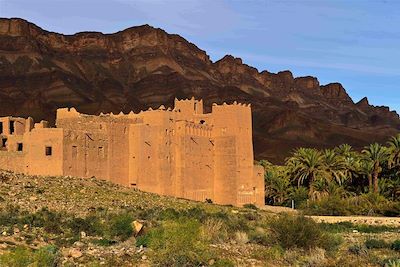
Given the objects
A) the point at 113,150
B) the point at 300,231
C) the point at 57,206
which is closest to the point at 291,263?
the point at 300,231

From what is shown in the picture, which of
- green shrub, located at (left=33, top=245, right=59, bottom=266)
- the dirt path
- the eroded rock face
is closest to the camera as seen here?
green shrub, located at (left=33, top=245, right=59, bottom=266)

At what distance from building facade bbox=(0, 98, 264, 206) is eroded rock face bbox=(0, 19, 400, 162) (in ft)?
175

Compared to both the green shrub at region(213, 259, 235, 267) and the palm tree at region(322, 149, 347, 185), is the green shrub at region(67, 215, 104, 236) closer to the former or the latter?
the green shrub at region(213, 259, 235, 267)

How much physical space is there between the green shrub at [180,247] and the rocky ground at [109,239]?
418mm

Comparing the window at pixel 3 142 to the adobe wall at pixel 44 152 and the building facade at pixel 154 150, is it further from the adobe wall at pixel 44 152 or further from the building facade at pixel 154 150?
the adobe wall at pixel 44 152

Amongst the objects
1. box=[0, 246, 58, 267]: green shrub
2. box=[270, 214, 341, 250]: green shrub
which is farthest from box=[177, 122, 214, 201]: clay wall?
box=[0, 246, 58, 267]: green shrub

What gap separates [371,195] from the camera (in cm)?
4141

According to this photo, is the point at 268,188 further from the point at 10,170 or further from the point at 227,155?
the point at 10,170

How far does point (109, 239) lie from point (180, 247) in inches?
280

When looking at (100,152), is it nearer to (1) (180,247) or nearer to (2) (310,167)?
(2) (310,167)

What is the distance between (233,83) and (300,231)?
121483 millimetres

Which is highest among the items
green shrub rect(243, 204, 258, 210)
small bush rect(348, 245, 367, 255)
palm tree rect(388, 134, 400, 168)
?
palm tree rect(388, 134, 400, 168)

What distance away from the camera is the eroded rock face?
102 metres

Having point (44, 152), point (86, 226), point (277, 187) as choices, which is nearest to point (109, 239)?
point (86, 226)
